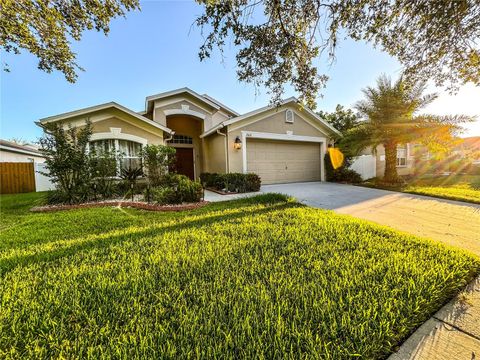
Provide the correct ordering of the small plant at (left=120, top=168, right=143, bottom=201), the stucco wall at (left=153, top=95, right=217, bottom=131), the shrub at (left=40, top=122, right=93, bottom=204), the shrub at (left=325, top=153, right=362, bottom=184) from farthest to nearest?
the shrub at (left=325, top=153, right=362, bottom=184) < the stucco wall at (left=153, top=95, right=217, bottom=131) < the small plant at (left=120, top=168, right=143, bottom=201) < the shrub at (left=40, top=122, right=93, bottom=204)

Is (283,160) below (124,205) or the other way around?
the other way around

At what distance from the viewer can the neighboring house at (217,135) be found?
912cm

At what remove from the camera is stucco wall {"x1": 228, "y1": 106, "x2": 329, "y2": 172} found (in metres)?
10.5

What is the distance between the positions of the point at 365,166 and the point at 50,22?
55.3 ft

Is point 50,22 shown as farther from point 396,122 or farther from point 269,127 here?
point 396,122

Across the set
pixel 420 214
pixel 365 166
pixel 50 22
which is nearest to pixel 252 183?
pixel 420 214

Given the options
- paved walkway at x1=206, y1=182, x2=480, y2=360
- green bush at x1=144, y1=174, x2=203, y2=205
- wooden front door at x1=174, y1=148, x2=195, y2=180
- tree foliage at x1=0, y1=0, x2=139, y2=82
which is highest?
tree foliage at x1=0, y1=0, x2=139, y2=82

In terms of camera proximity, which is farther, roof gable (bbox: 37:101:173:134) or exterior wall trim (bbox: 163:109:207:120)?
exterior wall trim (bbox: 163:109:207:120)

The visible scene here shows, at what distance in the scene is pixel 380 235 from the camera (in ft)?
12.0

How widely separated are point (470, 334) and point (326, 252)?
145 cm

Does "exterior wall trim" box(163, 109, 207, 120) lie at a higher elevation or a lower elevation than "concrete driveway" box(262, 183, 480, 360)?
higher

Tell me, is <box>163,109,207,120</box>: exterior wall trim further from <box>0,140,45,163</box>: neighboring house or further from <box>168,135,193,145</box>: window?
<box>0,140,45,163</box>: neighboring house

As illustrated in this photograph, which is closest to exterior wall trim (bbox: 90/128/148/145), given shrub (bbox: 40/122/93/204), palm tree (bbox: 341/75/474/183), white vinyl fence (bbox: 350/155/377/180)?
shrub (bbox: 40/122/93/204)

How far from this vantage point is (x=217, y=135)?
11633mm
